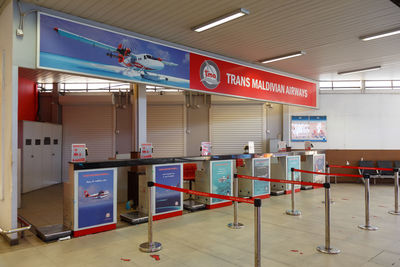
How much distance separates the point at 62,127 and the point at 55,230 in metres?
8.24

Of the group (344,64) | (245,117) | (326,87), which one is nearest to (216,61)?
(344,64)

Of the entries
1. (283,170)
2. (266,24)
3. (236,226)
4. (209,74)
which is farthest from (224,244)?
(283,170)

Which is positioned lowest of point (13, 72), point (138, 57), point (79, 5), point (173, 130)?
point (173, 130)

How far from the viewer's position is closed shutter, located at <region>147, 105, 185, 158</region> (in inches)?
491

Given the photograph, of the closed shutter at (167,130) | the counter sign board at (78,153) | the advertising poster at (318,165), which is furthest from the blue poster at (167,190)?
A: the advertising poster at (318,165)

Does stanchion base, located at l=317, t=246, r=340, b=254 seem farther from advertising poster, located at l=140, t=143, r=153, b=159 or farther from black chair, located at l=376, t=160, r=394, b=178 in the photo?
black chair, located at l=376, t=160, r=394, b=178

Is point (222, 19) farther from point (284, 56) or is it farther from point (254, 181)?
point (254, 181)

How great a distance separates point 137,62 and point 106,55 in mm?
690

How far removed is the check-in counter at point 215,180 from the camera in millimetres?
7160

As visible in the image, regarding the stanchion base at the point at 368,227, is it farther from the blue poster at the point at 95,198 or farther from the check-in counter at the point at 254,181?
the blue poster at the point at 95,198

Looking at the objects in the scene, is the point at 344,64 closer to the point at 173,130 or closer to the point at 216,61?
the point at 216,61

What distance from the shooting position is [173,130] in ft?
41.0

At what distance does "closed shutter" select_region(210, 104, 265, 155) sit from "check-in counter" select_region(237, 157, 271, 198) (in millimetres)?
3980

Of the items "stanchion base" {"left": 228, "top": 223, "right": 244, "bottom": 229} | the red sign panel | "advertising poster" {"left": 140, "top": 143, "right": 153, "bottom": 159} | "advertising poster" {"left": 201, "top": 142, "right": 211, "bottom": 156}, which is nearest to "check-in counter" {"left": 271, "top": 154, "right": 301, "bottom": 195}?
the red sign panel
